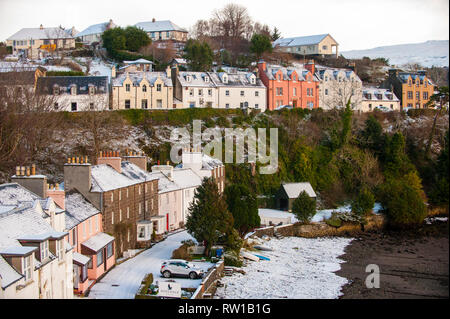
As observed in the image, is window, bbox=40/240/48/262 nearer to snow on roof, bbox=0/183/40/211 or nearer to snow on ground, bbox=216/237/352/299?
snow on roof, bbox=0/183/40/211

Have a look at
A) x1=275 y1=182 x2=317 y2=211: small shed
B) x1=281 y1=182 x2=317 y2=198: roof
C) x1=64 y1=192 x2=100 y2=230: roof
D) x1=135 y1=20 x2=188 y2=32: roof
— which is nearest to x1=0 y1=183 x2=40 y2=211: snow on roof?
x1=64 y1=192 x2=100 y2=230: roof

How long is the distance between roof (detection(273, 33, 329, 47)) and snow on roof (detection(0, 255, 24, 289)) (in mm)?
72519

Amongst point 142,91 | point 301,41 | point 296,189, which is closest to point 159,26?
point 301,41

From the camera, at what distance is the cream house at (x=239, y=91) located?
53.9 m

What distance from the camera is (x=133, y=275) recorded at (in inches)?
864

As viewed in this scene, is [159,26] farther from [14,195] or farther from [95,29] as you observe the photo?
[14,195]

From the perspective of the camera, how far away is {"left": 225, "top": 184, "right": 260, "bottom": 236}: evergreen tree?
31.5m

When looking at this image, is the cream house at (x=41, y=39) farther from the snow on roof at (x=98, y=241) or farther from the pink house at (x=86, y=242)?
the snow on roof at (x=98, y=241)

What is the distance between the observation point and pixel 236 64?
6769 centimetres

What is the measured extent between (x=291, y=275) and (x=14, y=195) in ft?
45.0

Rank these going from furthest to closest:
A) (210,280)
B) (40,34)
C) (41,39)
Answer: (40,34)
(41,39)
(210,280)

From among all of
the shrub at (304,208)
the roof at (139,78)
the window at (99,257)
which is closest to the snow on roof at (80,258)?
the window at (99,257)

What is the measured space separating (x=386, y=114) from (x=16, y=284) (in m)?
52.6
